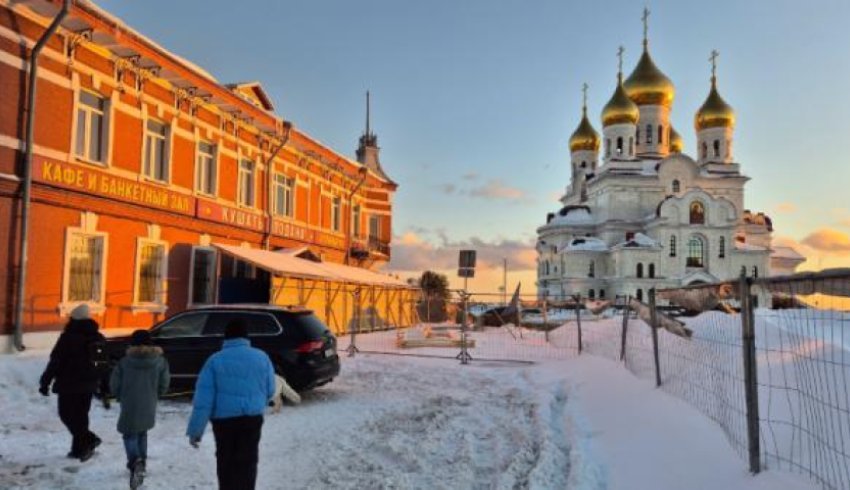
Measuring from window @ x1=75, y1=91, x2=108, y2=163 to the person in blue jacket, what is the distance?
1253cm

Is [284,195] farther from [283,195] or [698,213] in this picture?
[698,213]

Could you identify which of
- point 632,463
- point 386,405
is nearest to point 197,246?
point 386,405

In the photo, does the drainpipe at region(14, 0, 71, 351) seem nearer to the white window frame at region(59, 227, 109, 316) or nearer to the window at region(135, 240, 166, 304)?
the white window frame at region(59, 227, 109, 316)

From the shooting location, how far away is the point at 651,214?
76.2 meters

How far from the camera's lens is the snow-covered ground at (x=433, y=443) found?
22.2ft

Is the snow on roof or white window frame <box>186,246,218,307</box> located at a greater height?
the snow on roof

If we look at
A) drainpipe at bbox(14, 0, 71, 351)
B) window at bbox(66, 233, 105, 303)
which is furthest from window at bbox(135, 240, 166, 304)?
drainpipe at bbox(14, 0, 71, 351)

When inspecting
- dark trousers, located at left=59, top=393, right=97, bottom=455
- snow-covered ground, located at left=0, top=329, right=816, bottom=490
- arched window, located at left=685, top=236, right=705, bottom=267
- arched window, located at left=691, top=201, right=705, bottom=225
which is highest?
arched window, located at left=691, top=201, right=705, bottom=225

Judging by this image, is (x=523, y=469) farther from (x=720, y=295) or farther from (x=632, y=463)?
(x=720, y=295)

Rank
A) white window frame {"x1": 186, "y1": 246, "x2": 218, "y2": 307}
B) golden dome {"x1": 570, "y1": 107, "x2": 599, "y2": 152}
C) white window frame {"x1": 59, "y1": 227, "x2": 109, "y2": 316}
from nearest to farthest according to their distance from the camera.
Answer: white window frame {"x1": 59, "y1": 227, "x2": 109, "y2": 316}, white window frame {"x1": 186, "y1": 246, "x2": 218, "y2": 307}, golden dome {"x1": 570, "y1": 107, "x2": 599, "y2": 152}

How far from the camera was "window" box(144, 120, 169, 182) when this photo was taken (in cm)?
1828

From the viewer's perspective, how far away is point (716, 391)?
827cm

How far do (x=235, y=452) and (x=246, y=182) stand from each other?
19155 millimetres

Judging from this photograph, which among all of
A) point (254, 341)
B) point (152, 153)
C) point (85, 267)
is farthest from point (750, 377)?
point (152, 153)
